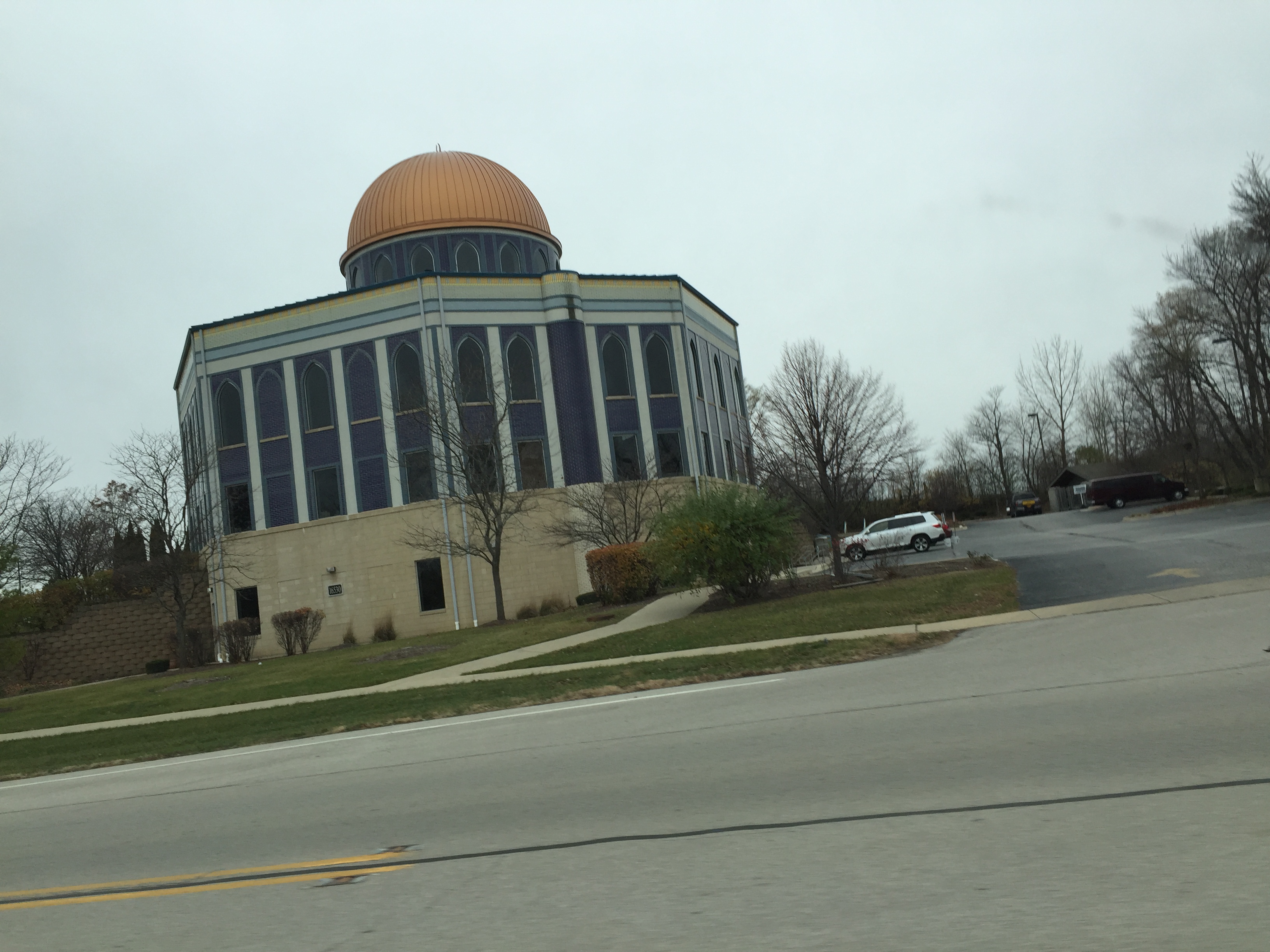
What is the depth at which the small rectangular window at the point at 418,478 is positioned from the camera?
36625 mm

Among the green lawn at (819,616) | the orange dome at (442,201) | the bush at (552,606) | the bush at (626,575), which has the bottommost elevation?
the green lawn at (819,616)

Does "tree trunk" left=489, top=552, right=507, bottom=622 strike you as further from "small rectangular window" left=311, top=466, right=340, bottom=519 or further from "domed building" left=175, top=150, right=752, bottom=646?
"small rectangular window" left=311, top=466, right=340, bottom=519

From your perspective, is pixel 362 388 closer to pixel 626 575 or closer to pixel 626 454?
pixel 626 454

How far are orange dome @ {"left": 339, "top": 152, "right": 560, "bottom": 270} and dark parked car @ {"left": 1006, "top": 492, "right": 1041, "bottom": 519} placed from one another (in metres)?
48.2

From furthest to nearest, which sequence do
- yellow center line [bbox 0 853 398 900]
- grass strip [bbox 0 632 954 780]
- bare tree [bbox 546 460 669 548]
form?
bare tree [bbox 546 460 669 548], grass strip [bbox 0 632 954 780], yellow center line [bbox 0 853 398 900]

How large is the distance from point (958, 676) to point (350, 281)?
123 ft

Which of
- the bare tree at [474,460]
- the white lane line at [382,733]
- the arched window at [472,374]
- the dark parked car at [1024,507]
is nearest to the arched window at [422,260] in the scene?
the arched window at [472,374]

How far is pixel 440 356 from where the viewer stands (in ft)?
113

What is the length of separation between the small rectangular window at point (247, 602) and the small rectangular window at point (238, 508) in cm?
220

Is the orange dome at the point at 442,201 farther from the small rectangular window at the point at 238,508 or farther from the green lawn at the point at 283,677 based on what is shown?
the green lawn at the point at 283,677

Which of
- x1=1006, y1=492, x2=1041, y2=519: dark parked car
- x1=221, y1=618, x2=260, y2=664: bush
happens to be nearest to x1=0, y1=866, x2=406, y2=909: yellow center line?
x1=221, y1=618, x2=260, y2=664: bush

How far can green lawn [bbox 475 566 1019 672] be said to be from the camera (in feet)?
56.2

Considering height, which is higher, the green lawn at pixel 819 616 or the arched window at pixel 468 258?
the arched window at pixel 468 258

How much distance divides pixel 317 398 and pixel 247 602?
7720 mm
